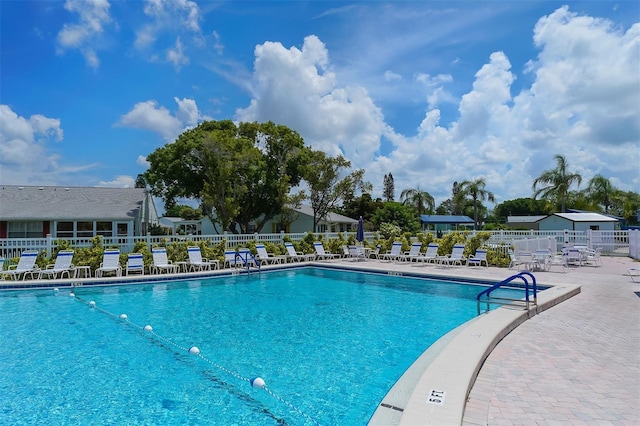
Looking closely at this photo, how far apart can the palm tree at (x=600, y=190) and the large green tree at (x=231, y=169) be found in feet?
108

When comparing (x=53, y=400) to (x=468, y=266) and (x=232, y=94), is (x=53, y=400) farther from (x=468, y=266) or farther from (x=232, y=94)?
(x=232, y=94)

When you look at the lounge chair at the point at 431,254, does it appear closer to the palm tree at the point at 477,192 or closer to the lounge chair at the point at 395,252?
the lounge chair at the point at 395,252

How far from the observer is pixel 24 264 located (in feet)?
44.6

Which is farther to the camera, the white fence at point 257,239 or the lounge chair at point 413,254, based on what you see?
the lounge chair at point 413,254

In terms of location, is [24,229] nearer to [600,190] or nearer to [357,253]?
[357,253]

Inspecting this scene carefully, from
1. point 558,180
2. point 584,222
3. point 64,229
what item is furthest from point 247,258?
point 558,180

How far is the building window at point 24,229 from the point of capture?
24.2m

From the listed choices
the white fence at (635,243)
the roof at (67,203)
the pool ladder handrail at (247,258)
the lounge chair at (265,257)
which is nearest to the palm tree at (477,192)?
the white fence at (635,243)

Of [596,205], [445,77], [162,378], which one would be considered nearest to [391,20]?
[445,77]

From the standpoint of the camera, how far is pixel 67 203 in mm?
25828

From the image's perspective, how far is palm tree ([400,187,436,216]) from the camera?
5803 cm

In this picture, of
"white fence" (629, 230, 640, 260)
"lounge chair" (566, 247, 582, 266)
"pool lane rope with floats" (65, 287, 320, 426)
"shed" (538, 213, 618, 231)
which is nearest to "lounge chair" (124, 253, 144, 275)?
"pool lane rope with floats" (65, 287, 320, 426)

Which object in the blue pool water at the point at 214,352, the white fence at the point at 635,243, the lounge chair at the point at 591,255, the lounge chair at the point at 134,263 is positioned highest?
the white fence at the point at 635,243

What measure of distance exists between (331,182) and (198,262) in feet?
63.9
